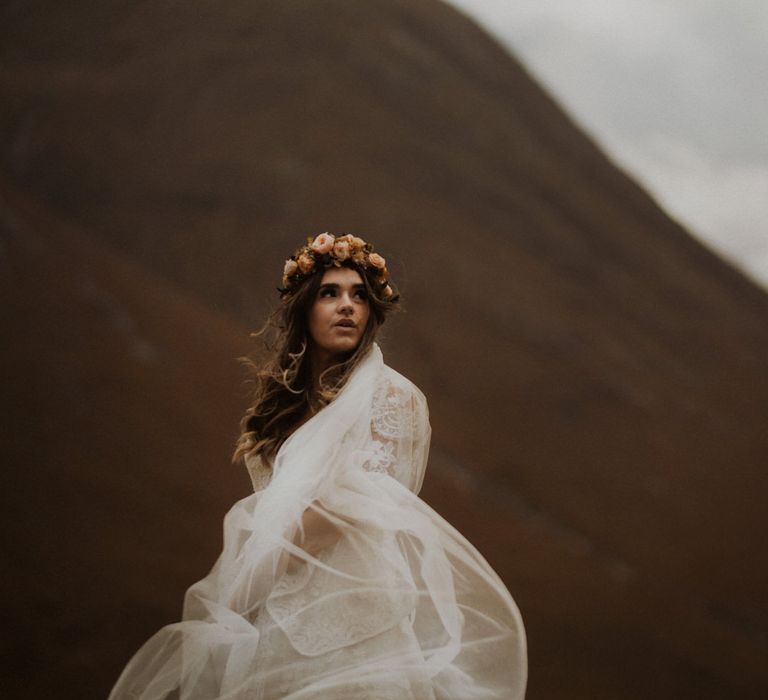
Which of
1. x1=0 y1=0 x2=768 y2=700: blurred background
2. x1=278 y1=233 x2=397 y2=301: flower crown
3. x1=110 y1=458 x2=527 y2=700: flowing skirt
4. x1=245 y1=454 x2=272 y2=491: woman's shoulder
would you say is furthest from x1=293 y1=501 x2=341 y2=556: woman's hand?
x1=0 y1=0 x2=768 y2=700: blurred background

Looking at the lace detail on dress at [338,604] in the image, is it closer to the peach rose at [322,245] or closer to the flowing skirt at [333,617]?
the flowing skirt at [333,617]

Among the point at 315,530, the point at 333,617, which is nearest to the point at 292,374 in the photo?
the point at 315,530

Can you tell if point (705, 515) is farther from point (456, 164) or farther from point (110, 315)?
point (110, 315)

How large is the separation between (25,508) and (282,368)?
2.81 meters

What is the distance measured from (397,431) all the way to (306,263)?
12.3 inches

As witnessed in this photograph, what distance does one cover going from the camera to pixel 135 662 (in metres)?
1.29

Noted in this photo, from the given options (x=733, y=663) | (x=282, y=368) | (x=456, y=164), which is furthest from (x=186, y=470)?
(x=282, y=368)

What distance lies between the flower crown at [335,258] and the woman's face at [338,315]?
17mm

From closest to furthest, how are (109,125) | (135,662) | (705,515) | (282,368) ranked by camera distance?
(135,662) < (282,368) < (705,515) < (109,125)

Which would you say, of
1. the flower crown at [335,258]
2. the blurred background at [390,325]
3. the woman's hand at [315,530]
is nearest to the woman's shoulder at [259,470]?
the woman's hand at [315,530]

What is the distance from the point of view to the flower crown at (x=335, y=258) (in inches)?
58.9

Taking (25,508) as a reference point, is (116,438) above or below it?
above

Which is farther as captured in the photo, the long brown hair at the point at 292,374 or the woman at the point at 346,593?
the long brown hair at the point at 292,374

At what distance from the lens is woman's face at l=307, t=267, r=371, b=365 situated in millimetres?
1449
